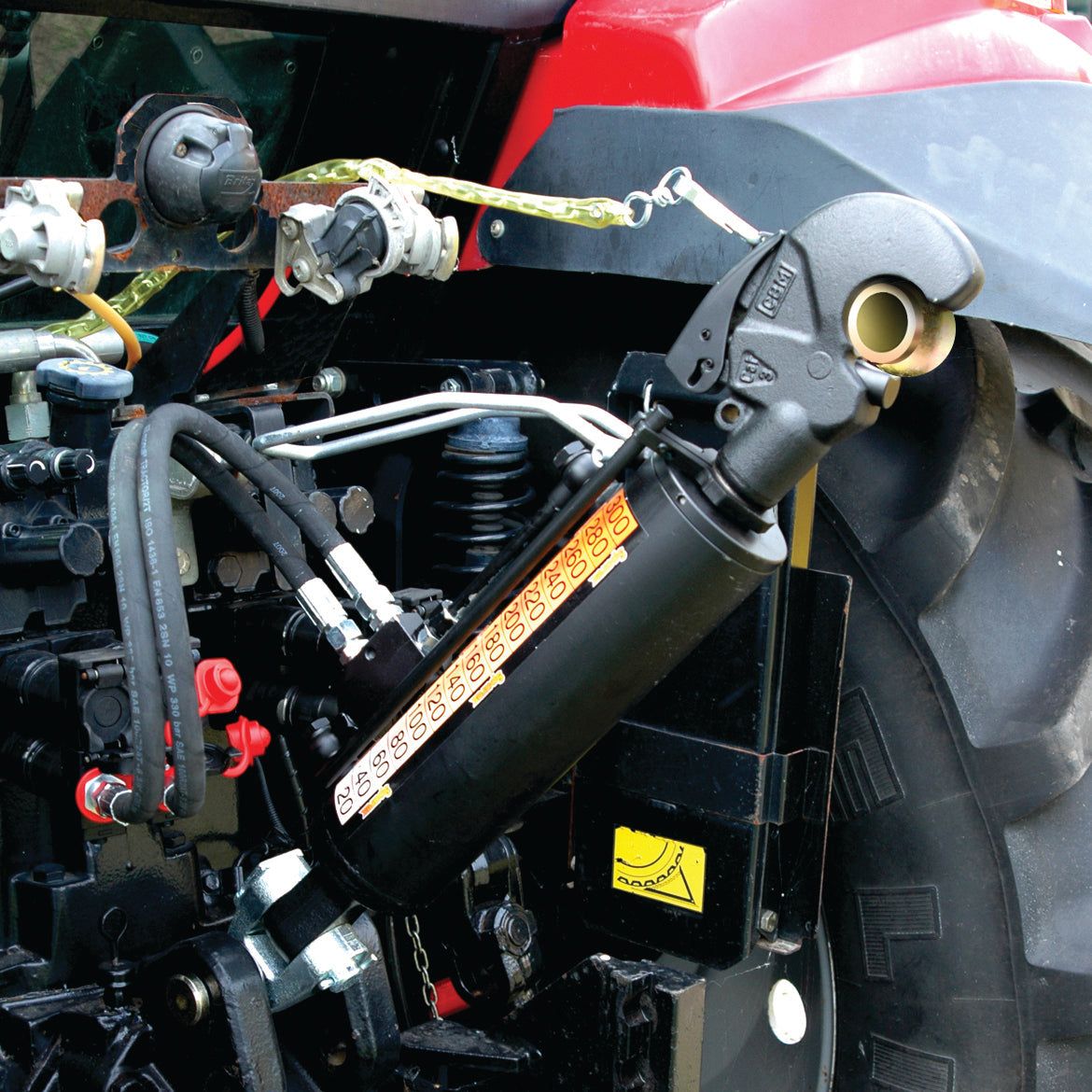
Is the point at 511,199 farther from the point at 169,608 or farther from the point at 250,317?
the point at 169,608

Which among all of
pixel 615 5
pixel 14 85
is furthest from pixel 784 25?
pixel 14 85

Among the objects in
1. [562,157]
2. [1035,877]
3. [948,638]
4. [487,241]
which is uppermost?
[562,157]

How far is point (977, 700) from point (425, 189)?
0.72 m

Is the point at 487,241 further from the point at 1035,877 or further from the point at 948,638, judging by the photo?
the point at 1035,877

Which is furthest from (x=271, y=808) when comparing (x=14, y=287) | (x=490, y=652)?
(x=14, y=287)

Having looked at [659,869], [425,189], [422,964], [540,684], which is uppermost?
[425,189]

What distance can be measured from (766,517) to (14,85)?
865mm

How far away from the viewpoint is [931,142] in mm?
1343

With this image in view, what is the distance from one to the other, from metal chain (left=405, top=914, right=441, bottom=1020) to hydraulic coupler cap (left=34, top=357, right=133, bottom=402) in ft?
2.04

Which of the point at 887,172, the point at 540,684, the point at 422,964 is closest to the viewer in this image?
the point at 540,684

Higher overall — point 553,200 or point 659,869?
point 553,200

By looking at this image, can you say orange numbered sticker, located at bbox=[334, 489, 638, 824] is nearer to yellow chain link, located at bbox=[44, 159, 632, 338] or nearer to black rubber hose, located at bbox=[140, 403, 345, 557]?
black rubber hose, located at bbox=[140, 403, 345, 557]

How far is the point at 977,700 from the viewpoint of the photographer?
1.41 m

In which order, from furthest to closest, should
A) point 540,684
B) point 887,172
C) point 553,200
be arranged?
point 553,200 → point 887,172 → point 540,684
